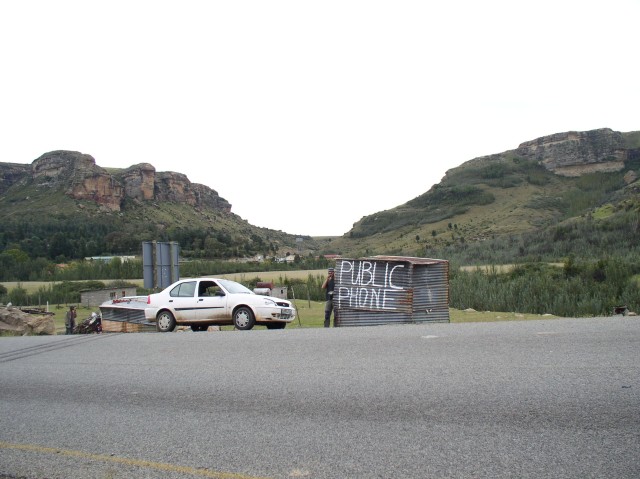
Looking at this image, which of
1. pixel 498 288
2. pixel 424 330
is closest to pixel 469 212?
pixel 498 288

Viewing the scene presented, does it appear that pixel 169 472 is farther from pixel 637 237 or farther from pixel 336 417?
pixel 637 237

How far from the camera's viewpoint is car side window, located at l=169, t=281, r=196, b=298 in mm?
17812

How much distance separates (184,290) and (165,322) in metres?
1.09

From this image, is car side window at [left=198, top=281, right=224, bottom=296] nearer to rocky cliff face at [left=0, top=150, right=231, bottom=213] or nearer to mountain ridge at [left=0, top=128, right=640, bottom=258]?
mountain ridge at [left=0, top=128, right=640, bottom=258]

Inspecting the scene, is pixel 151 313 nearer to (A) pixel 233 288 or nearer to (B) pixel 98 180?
(A) pixel 233 288

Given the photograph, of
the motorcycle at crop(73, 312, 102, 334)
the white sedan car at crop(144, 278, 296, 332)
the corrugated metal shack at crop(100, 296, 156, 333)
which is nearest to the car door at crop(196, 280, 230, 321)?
the white sedan car at crop(144, 278, 296, 332)

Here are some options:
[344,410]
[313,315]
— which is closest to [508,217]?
[313,315]

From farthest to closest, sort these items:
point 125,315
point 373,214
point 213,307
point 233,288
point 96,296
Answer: point 373,214, point 96,296, point 125,315, point 233,288, point 213,307

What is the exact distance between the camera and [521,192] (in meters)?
114

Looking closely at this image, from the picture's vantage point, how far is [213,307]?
1728 cm

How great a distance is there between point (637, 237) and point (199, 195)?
105 m

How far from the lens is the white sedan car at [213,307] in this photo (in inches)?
669

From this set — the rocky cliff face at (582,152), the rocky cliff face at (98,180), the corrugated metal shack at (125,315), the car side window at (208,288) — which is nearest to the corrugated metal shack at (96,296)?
the corrugated metal shack at (125,315)

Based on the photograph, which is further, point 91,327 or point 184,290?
point 91,327
